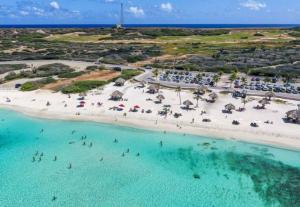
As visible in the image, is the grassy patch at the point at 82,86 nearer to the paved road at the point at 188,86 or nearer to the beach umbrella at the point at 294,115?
the paved road at the point at 188,86

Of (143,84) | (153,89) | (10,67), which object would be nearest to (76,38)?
(10,67)

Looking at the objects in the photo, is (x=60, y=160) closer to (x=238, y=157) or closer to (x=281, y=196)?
(x=238, y=157)

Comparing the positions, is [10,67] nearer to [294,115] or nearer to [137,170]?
[137,170]

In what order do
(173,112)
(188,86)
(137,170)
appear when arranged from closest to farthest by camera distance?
(137,170)
(173,112)
(188,86)

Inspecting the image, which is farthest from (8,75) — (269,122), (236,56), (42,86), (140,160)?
(236,56)

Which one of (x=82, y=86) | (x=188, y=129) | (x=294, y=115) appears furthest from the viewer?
(x=82, y=86)

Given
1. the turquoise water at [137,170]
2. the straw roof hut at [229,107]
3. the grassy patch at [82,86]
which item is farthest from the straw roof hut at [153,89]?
the turquoise water at [137,170]

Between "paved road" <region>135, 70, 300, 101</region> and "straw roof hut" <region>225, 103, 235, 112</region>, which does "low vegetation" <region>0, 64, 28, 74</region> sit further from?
"straw roof hut" <region>225, 103, 235, 112</region>

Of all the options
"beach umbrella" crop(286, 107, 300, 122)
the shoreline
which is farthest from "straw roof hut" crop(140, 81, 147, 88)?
"beach umbrella" crop(286, 107, 300, 122)
